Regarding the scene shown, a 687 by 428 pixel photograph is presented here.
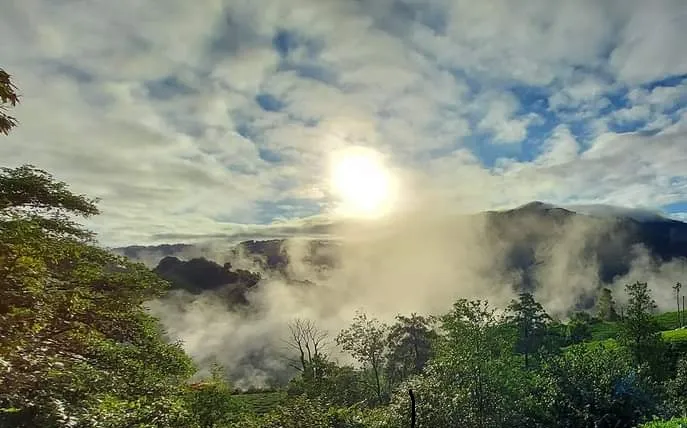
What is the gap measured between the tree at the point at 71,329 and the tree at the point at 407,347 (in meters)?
81.7

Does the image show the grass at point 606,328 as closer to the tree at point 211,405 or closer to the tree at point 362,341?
the tree at point 362,341

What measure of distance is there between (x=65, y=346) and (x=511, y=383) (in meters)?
38.7

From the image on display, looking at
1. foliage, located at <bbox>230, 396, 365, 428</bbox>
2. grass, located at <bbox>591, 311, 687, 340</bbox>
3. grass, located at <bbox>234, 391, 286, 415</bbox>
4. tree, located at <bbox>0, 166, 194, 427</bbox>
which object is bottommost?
grass, located at <bbox>234, 391, 286, 415</bbox>

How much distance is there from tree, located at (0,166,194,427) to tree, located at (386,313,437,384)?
81662mm

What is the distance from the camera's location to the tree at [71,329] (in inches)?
694

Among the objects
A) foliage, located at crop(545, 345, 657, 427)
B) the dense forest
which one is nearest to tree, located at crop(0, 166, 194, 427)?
the dense forest

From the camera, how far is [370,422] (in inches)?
1730

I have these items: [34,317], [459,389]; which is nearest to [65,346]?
[34,317]

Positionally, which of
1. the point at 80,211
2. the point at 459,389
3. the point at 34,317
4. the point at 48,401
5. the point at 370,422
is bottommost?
the point at 370,422

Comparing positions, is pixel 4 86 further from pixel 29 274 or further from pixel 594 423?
pixel 594 423

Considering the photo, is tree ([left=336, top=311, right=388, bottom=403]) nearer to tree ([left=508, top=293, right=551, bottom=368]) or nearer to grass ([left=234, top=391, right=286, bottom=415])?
tree ([left=508, top=293, right=551, bottom=368])

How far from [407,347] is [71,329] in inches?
3742

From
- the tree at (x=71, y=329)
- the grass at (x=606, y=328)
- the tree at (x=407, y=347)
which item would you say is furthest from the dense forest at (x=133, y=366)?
the grass at (x=606, y=328)

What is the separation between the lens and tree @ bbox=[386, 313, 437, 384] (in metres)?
107
